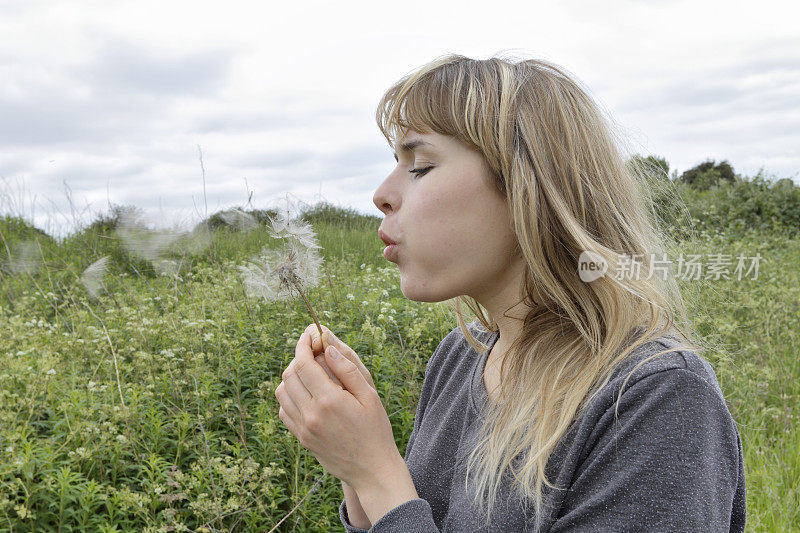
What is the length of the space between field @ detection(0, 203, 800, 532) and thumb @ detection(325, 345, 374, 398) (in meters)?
1.13

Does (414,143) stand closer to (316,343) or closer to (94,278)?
(316,343)

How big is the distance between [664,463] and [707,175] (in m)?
21.8

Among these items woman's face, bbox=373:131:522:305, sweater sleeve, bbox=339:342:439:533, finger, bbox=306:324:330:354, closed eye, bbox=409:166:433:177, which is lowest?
sweater sleeve, bbox=339:342:439:533

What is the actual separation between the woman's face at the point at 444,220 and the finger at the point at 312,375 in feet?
0.93

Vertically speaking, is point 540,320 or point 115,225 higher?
point 115,225

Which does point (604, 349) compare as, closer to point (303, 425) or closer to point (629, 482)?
point (629, 482)

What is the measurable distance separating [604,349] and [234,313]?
330 cm

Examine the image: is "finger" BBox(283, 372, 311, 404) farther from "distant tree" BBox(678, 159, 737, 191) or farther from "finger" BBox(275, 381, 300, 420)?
"distant tree" BBox(678, 159, 737, 191)

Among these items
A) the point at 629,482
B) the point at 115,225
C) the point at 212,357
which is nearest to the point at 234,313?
the point at 212,357

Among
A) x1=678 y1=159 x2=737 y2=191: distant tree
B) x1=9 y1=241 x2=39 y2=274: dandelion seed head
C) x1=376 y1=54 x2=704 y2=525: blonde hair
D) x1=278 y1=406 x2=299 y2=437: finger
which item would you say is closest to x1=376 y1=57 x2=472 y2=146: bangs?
x1=376 y1=54 x2=704 y2=525: blonde hair

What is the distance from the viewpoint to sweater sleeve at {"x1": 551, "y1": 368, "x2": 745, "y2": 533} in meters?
1.08

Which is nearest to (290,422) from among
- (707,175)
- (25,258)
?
(25,258)

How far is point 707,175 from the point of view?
2025 cm

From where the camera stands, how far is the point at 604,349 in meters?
1.35
